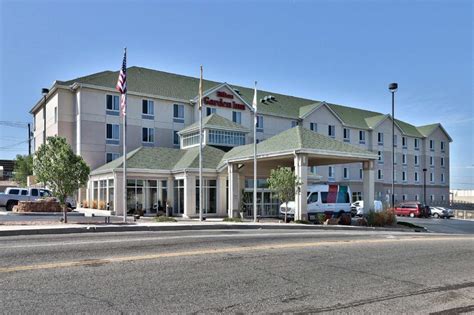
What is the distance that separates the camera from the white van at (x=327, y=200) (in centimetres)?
3141

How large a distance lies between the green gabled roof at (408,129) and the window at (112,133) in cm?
4835

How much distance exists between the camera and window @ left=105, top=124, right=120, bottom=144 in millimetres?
41825

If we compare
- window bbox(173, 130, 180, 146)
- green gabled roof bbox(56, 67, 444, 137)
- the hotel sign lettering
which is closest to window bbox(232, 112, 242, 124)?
the hotel sign lettering

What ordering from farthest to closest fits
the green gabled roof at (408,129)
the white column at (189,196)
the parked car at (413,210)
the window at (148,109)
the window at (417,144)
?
the window at (417,144)
the green gabled roof at (408,129)
the parked car at (413,210)
the window at (148,109)
the white column at (189,196)

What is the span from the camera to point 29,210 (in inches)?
1131

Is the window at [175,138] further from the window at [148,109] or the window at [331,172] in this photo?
the window at [331,172]

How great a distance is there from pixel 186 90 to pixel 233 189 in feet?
66.4

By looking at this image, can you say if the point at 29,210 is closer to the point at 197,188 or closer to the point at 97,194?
the point at 97,194

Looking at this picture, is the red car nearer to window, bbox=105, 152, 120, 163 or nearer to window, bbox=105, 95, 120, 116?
window, bbox=105, 152, 120, 163

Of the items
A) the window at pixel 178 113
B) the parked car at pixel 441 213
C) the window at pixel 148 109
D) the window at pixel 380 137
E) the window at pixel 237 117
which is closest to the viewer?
the window at pixel 148 109

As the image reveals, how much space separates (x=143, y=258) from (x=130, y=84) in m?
36.9

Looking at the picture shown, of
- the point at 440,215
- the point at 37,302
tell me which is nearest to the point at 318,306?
the point at 37,302

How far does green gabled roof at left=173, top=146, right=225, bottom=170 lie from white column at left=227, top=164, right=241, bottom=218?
2324 millimetres

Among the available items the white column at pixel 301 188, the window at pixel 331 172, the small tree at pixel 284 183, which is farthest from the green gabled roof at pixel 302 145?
the window at pixel 331 172
